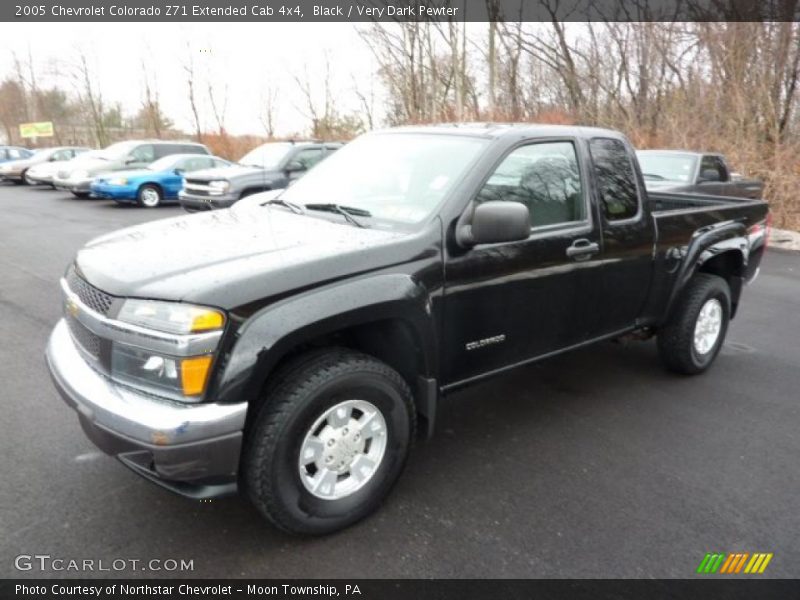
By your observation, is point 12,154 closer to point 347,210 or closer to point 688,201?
point 347,210

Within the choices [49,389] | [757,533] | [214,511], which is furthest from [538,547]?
[49,389]

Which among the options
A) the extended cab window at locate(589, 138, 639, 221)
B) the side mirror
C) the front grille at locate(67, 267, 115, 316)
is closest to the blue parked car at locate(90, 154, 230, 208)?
the front grille at locate(67, 267, 115, 316)

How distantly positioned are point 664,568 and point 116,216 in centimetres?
1393

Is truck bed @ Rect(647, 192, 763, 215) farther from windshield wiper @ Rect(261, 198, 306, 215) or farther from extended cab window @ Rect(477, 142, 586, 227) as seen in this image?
windshield wiper @ Rect(261, 198, 306, 215)

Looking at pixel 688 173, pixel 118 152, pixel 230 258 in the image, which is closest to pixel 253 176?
pixel 118 152

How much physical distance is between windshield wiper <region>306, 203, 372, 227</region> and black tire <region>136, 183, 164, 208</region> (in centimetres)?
1378

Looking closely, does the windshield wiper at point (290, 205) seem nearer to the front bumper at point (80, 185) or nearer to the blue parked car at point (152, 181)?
the blue parked car at point (152, 181)

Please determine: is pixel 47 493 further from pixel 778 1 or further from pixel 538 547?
pixel 778 1

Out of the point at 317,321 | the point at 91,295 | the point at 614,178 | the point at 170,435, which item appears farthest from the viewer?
the point at 614,178

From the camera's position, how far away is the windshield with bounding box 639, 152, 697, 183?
9.79 m

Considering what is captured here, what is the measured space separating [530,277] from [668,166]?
802 cm

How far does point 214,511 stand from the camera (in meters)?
2.90

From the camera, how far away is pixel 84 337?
2.71 metres
